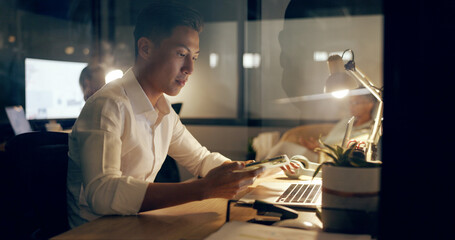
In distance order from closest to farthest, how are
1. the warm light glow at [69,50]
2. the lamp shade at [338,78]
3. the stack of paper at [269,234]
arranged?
1. the stack of paper at [269,234]
2. the lamp shade at [338,78]
3. the warm light glow at [69,50]

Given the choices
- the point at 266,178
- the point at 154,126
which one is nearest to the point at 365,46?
the point at 266,178

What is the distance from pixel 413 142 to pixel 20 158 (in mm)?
1063

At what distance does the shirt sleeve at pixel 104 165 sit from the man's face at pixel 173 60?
0.27 m

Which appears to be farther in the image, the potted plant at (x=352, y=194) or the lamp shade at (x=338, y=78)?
the lamp shade at (x=338, y=78)

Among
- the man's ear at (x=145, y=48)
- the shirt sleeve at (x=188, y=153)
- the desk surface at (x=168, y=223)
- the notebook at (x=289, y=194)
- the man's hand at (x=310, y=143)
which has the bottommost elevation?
the man's hand at (x=310, y=143)

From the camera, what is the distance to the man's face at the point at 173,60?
1.33 m

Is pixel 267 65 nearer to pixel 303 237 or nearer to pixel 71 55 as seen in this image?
pixel 71 55

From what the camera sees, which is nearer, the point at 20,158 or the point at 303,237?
the point at 303,237

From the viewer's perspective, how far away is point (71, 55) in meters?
4.53

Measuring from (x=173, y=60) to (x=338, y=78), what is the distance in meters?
0.54

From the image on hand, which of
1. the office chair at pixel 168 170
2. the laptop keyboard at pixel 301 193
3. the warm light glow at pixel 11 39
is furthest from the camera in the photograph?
the warm light glow at pixel 11 39

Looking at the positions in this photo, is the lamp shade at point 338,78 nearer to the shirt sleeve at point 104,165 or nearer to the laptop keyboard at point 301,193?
the laptop keyboard at point 301,193

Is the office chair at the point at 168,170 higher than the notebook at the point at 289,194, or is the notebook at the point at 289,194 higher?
the notebook at the point at 289,194

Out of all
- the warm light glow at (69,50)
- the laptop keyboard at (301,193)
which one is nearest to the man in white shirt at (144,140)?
the laptop keyboard at (301,193)
